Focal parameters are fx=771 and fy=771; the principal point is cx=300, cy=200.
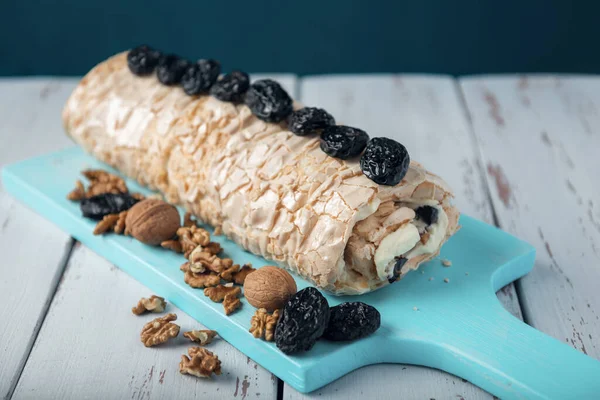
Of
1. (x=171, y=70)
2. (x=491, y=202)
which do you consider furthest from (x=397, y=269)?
(x=171, y=70)

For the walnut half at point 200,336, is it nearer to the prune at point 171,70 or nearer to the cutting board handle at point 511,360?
the cutting board handle at point 511,360

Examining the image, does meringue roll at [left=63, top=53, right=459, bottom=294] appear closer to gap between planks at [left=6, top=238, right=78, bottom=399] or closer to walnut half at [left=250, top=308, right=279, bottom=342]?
walnut half at [left=250, top=308, right=279, bottom=342]

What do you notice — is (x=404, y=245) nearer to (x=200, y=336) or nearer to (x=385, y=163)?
(x=385, y=163)

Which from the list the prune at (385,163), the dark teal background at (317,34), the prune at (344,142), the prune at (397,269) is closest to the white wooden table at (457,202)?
the prune at (397,269)

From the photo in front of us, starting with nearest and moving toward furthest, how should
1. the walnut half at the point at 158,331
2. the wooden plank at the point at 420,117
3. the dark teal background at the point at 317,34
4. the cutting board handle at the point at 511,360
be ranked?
the cutting board handle at the point at 511,360 < the walnut half at the point at 158,331 < the wooden plank at the point at 420,117 < the dark teal background at the point at 317,34

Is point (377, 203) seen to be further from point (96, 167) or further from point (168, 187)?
point (96, 167)

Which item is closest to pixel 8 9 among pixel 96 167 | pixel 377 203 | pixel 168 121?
pixel 96 167
